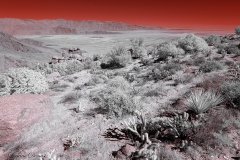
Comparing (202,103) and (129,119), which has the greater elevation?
(202,103)

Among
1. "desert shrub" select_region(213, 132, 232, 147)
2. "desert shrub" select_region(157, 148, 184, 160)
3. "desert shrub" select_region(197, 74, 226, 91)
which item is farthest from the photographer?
"desert shrub" select_region(197, 74, 226, 91)

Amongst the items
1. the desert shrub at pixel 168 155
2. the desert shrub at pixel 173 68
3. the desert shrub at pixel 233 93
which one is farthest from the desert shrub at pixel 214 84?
the desert shrub at pixel 168 155

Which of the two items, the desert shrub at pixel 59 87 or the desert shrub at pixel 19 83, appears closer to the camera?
the desert shrub at pixel 19 83

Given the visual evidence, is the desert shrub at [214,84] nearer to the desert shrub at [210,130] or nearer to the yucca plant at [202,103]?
the yucca plant at [202,103]

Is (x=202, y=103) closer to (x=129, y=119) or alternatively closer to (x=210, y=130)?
(x=210, y=130)

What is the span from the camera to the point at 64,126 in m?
4.21

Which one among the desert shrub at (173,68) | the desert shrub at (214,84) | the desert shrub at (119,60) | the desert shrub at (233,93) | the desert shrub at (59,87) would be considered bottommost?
the desert shrub at (59,87)

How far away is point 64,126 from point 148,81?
3.85 metres

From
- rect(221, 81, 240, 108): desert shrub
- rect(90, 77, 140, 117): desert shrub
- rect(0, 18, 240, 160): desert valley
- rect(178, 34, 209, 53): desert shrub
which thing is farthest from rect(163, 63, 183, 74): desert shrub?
rect(178, 34, 209, 53): desert shrub

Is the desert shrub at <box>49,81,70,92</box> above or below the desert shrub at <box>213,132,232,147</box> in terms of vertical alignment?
below

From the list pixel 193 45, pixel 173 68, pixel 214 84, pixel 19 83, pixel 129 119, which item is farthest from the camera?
pixel 193 45

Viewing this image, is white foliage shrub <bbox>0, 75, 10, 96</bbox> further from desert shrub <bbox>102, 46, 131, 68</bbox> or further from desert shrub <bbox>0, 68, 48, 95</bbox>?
desert shrub <bbox>102, 46, 131, 68</bbox>

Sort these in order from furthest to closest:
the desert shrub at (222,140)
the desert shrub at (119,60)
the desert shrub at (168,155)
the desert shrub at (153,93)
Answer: the desert shrub at (119,60)
the desert shrub at (153,93)
the desert shrub at (222,140)
the desert shrub at (168,155)

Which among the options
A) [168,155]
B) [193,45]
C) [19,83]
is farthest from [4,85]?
[193,45]
